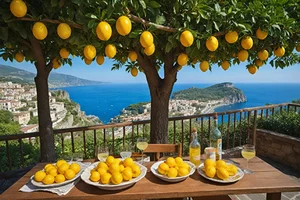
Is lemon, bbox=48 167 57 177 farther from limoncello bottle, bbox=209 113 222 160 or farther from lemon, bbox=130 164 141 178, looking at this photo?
limoncello bottle, bbox=209 113 222 160

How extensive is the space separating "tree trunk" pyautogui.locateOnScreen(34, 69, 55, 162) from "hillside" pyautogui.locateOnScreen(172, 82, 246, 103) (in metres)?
4.29

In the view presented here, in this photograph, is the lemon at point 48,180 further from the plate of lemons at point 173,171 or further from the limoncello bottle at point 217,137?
the limoncello bottle at point 217,137

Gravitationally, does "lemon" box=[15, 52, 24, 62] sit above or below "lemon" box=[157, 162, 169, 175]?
above

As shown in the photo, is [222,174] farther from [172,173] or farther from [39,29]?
[39,29]

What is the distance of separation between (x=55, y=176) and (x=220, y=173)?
3.66 ft

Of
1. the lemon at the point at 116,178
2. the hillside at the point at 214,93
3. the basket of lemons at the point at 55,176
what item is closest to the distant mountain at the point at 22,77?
the basket of lemons at the point at 55,176

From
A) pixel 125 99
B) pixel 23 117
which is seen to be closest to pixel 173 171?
pixel 23 117

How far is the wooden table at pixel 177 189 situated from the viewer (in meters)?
1.18

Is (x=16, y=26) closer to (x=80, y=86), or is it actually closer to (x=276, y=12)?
(x=276, y=12)

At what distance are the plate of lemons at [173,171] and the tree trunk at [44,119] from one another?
1522 mm

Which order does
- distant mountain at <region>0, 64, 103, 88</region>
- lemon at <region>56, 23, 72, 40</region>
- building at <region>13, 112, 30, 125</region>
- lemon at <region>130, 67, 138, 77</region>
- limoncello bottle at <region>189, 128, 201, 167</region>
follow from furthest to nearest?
building at <region>13, 112, 30, 125</region> < distant mountain at <region>0, 64, 103, 88</region> < lemon at <region>130, 67, 138, 77</region> < limoncello bottle at <region>189, 128, 201, 167</region> < lemon at <region>56, 23, 72, 40</region>

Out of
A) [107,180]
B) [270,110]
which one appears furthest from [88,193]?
[270,110]

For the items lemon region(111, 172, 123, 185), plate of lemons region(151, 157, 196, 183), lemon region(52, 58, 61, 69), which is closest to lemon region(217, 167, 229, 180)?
plate of lemons region(151, 157, 196, 183)

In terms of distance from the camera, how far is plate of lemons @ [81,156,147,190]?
120 centimetres
